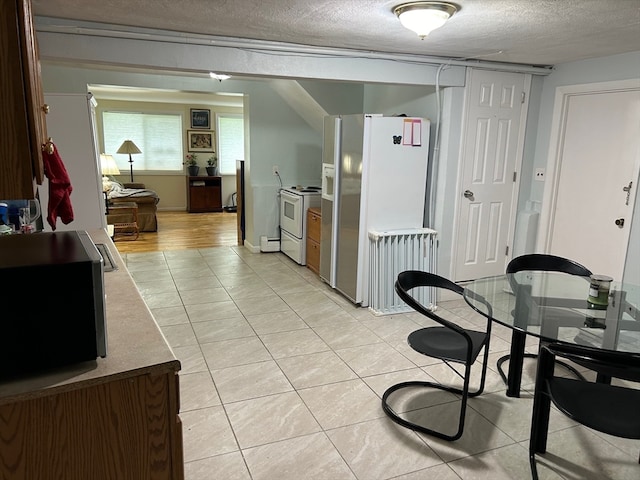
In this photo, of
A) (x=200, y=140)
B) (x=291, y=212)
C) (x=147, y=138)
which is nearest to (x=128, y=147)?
(x=147, y=138)

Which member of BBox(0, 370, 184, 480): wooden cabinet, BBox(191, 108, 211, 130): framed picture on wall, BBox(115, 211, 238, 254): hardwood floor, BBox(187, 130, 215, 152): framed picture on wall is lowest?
BBox(115, 211, 238, 254): hardwood floor

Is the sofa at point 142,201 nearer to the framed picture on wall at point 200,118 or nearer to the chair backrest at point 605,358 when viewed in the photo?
the framed picture on wall at point 200,118

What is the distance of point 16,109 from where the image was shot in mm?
1066

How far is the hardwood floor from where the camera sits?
6.41 metres

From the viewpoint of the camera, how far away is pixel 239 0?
7.57ft

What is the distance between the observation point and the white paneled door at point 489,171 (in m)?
4.04

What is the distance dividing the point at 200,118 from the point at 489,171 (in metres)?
6.82

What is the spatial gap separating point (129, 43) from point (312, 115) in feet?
9.65

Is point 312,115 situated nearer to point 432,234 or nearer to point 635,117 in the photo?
point 432,234

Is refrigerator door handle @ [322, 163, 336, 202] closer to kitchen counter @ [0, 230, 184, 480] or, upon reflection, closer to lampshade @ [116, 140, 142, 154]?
kitchen counter @ [0, 230, 184, 480]

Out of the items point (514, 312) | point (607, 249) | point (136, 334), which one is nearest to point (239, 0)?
point (136, 334)

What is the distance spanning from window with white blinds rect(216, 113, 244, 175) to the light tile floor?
589 cm

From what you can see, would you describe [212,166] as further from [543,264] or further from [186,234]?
[543,264]

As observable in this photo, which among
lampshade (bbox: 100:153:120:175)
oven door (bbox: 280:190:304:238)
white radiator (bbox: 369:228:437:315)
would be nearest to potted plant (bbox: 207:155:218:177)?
lampshade (bbox: 100:153:120:175)
